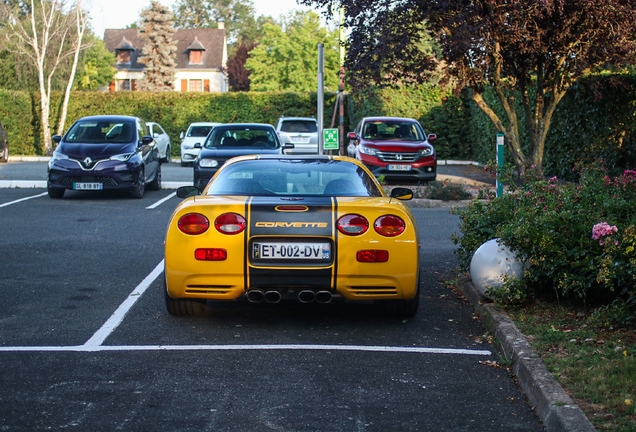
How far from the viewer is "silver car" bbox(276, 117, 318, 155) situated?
33.3m

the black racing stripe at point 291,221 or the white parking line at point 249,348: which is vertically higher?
the black racing stripe at point 291,221

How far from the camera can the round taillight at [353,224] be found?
21.9ft

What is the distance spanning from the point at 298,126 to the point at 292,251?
2769 centimetres

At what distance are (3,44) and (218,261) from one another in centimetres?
4315

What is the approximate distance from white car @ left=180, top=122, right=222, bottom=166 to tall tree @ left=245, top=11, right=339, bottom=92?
3767 cm

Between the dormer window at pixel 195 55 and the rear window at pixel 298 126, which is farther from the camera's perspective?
the dormer window at pixel 195 55

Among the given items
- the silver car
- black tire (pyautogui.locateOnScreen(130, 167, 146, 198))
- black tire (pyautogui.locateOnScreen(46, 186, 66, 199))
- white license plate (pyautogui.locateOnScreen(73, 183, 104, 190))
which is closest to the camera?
white license plate (pyautogui.locateOnScreen(73, 183, 104, 190))

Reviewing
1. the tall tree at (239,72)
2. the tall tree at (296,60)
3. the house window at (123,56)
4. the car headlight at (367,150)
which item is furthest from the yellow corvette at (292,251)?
the house window at (123,56)

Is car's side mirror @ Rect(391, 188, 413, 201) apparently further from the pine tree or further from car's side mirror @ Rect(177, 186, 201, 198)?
the pine tree

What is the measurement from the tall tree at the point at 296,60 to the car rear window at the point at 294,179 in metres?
63.5

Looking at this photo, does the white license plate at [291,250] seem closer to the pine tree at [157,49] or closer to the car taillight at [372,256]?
the car taillight at [372,256]

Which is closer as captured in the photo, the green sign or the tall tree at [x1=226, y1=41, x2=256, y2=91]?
the green sign

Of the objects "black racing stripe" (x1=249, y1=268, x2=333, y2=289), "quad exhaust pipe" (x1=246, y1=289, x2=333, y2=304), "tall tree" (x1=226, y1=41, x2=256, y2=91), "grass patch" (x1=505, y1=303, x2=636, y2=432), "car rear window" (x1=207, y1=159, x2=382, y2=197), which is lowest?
"grass patch" (x1=505, y1=303, x2=636, y2=432)

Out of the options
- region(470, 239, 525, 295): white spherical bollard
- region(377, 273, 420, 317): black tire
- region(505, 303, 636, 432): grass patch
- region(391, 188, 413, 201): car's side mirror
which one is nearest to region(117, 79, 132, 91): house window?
region(391, 188, 413, 201): car's side mirror
